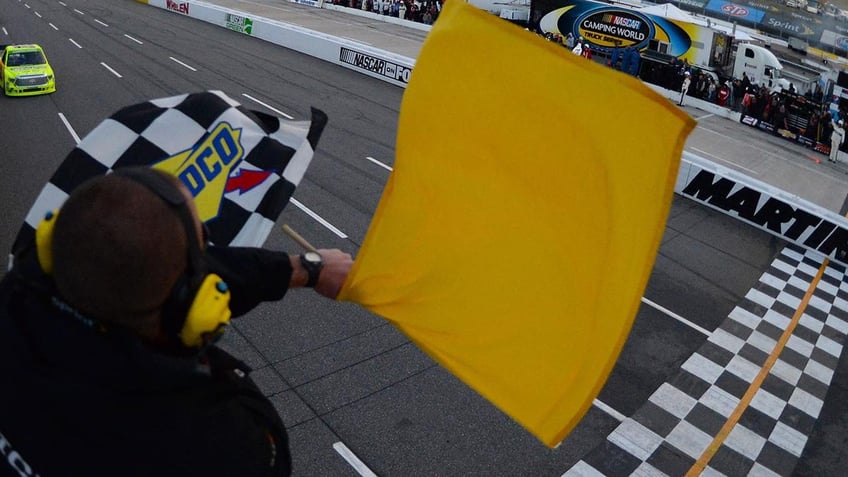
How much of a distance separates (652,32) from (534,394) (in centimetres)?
2512

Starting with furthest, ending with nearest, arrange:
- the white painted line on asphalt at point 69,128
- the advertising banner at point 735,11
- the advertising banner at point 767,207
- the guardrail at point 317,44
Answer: the advertising banner at point 735,11 < the guardrail at point 317,44 < the white painted line on asphalt at point 69,128 < the advertising banner at point 767,207

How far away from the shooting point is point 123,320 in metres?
1.36

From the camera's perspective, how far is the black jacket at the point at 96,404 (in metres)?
1.37

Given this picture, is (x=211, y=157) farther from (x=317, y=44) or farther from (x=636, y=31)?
(x=636, y=31)

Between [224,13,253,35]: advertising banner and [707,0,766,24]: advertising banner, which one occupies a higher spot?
[707,0,766,24]: advertising banner

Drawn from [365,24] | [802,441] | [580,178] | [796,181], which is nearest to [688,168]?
[796,181]

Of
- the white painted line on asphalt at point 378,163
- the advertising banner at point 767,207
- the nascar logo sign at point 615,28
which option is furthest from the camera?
the nascar logo sign at point 615,28

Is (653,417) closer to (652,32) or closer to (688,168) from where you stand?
(688,168)

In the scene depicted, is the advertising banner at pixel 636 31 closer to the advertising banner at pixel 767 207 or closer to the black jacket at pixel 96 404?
the advertising banner at pixel 767 207

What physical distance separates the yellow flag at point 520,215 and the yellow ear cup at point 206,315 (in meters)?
0.95

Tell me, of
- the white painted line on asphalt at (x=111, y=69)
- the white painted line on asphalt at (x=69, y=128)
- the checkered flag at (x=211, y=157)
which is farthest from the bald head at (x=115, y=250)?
the white painted line on asphalt at (x=111, y=69)

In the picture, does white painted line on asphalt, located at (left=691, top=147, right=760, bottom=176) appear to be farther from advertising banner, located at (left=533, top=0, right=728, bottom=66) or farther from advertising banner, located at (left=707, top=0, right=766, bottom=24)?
advertising banner, located at (left=707, top=0, right=766, bottom=24)

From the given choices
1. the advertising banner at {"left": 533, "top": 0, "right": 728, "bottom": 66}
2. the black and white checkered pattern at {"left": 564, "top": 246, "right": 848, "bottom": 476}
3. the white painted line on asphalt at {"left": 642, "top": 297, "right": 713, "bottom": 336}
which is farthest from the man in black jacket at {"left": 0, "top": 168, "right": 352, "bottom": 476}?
the advertising banner at {"left": 533, "top": 0, "right": 728, "bottom": 66}

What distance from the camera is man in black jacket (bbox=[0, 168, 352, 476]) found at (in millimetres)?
1327
